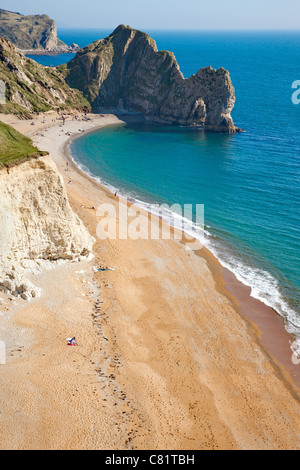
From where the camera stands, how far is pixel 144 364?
28609 millimetres

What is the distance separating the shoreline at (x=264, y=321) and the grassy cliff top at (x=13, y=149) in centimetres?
2381

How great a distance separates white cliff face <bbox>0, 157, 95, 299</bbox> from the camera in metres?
31.1

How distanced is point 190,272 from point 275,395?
1757 cm

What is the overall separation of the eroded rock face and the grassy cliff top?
256 feet

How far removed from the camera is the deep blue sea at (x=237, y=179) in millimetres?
44281

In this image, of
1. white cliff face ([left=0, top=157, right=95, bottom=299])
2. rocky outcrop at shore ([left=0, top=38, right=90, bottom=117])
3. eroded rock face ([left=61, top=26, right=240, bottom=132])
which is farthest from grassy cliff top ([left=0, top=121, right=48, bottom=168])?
eroded rock face ([left=61, top=26, right=240, bottom=132])

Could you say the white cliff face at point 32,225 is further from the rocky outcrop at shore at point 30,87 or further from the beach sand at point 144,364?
the rocky outcrop at shore at point 30,87

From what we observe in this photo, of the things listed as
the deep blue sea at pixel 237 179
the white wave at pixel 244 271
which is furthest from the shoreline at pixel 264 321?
the deep blue sea at pixel 237 179

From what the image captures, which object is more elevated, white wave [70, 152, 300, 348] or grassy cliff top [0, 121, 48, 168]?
grassy cliff top [0, 121, 48, 168]

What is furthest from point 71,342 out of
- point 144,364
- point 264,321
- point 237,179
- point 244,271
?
point 237,179

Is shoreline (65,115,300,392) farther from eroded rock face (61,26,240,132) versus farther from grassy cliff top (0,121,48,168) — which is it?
eroded rock face (61,26,240,132)
